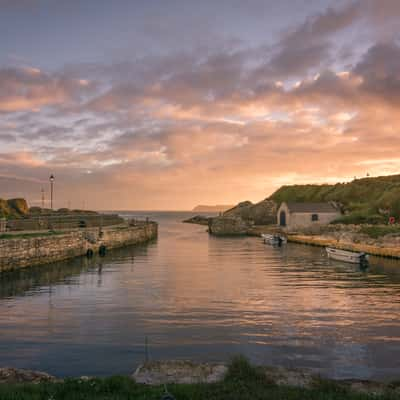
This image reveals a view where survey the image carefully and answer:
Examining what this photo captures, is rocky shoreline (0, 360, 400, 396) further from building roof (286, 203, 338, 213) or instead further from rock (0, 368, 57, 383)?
building roof (286, 203, 338, 213)

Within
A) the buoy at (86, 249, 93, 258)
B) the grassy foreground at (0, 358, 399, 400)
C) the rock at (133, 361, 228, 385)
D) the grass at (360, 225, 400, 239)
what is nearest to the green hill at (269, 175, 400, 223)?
the grass at (360, 225, 400, 239)

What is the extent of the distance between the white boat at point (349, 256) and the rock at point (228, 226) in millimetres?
62373

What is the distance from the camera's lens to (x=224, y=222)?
11725 centimetres

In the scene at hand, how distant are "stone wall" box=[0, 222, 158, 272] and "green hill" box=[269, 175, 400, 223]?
168ft

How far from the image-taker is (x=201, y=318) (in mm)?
22625

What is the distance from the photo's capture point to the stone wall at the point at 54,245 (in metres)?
39.3

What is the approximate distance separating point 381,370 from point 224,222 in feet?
337

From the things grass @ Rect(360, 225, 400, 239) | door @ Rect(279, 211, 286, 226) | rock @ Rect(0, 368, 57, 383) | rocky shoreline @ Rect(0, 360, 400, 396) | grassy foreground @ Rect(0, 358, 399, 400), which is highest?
door @ Rect(279, 211, 286, 226)

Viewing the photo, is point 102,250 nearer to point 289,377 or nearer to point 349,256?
point 349,256

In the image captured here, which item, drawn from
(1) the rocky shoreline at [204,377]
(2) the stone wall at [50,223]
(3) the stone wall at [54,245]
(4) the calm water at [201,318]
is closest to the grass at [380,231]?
(4) the calm water at [201,318]

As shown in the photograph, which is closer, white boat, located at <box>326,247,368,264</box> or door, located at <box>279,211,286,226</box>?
white boat, located at <box>326,247,368,264</box>

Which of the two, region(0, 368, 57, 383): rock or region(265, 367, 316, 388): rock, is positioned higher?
region(265, 367, 316, 388): rock

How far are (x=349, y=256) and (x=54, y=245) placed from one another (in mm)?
36054

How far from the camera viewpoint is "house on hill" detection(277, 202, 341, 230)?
90.9m
